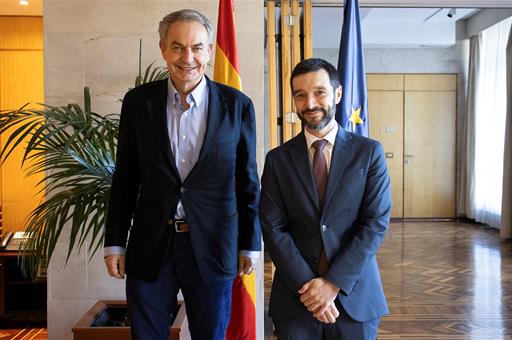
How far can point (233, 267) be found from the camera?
1.87 meters

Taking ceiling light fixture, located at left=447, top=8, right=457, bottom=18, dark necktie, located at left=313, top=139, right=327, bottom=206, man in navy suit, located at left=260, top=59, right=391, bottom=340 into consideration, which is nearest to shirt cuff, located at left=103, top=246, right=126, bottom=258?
man in navy suit, located at left=260, top=59, right=391, bottom=340

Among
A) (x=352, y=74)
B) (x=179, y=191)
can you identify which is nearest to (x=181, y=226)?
(x=179, y=191)

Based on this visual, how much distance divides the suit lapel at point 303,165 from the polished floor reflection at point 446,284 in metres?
2.34

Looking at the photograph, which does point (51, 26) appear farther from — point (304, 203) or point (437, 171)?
point (437, 171)

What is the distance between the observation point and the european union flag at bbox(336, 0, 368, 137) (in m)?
3.47

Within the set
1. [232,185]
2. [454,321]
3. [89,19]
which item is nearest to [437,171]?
[454,321]

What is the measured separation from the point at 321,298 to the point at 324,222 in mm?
239

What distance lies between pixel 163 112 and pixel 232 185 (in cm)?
34

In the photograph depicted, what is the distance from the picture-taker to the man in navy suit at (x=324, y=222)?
1724 mm

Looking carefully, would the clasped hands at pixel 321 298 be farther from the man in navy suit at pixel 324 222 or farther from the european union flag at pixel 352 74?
the european union flag at pixel 352 74

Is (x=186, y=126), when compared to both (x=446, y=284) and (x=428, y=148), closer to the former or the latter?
(x=446, y=284)

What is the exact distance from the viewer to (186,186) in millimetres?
1761

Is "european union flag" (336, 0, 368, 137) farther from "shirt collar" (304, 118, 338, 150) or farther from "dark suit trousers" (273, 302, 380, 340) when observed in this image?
"dark suit trousers" (273, 302, 380, 340)

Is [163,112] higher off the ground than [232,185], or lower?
higher
